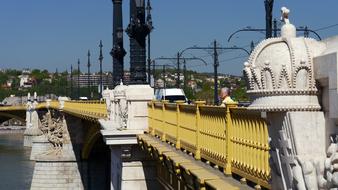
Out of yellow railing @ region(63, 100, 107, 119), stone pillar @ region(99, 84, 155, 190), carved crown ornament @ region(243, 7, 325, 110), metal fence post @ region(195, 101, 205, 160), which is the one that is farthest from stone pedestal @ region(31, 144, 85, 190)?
carved crown ornament @ region(243, 7, 325, 110)

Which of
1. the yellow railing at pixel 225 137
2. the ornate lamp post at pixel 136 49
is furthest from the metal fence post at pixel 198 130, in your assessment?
the ornate lamp post at pixel 136 49

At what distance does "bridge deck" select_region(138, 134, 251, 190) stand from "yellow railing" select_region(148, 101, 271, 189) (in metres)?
0.13

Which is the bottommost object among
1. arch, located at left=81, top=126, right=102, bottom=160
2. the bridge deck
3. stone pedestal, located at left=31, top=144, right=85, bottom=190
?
stone pedestal, located at left=31, top=144, right=85, bottom=190

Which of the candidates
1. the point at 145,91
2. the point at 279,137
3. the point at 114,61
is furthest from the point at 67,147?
the point at 279,137

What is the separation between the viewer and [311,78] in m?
4.10

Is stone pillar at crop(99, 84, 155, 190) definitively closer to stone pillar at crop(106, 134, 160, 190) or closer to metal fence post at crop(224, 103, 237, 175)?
stone pillar at crop(106, 134, 160, 190)

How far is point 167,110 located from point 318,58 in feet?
29.5

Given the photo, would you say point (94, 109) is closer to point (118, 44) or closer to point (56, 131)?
point (118, 44)

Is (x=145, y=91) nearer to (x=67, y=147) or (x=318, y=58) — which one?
(x=318, y=58)

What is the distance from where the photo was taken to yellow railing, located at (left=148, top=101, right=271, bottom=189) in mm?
6195

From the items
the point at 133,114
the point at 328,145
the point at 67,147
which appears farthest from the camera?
the point at 67,147

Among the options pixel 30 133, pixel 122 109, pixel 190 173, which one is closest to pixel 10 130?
pixel 30 133

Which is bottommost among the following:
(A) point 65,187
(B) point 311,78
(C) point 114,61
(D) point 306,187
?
(A) point 65,187

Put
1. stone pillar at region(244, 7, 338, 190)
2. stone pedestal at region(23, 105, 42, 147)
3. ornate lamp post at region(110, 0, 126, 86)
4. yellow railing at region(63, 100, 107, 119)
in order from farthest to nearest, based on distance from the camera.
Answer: stone pedestal at region(23, 105, 42, 147)
yellow railing at region(63, 100, 107, 119)
ornate lamp post at region(110, 0, 126, 86)
stone pillar at region(244, 7, 338, 190)
